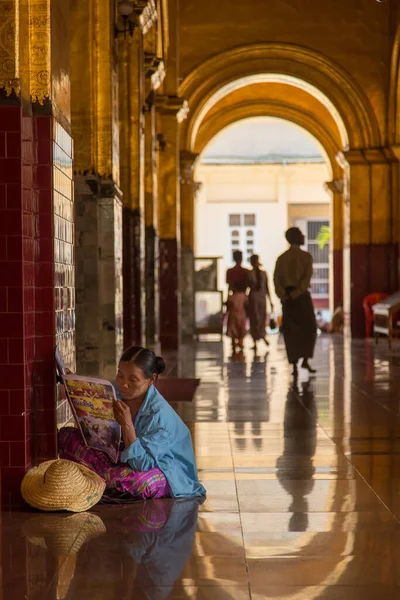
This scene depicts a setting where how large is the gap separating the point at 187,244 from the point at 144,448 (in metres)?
17.2

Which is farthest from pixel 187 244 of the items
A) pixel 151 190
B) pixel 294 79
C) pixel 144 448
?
pixel 144 448

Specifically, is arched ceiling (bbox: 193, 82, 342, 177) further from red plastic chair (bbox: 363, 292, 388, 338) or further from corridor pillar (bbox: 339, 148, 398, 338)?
red plastic chair (bbox: 363, 292, 388, 338)

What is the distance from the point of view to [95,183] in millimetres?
8602

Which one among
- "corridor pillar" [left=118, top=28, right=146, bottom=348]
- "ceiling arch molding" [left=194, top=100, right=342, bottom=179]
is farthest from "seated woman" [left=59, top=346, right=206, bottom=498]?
"ceiling arch molding" [left=194, top=100, right=342, bottom=179]

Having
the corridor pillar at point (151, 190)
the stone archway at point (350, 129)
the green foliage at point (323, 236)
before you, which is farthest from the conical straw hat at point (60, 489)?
the green foliage at point (323, 236)

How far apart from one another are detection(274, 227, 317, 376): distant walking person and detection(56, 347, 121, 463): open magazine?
6.20m

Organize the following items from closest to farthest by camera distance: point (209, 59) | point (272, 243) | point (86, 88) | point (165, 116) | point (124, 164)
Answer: point (86, 88), point (124, 164), point (165, 116), point (209, 59), point (272, 243)

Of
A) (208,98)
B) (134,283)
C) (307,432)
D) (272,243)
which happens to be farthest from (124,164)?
(272,243)

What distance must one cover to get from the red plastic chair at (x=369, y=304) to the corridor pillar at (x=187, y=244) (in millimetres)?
3500

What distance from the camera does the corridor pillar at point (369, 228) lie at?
20641 millimetres

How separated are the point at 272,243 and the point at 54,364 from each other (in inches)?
1151

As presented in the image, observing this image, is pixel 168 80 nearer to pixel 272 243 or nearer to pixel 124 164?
pixel 124 164

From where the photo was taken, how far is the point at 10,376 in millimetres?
4820

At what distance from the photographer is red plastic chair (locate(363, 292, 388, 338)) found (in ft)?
66.3
